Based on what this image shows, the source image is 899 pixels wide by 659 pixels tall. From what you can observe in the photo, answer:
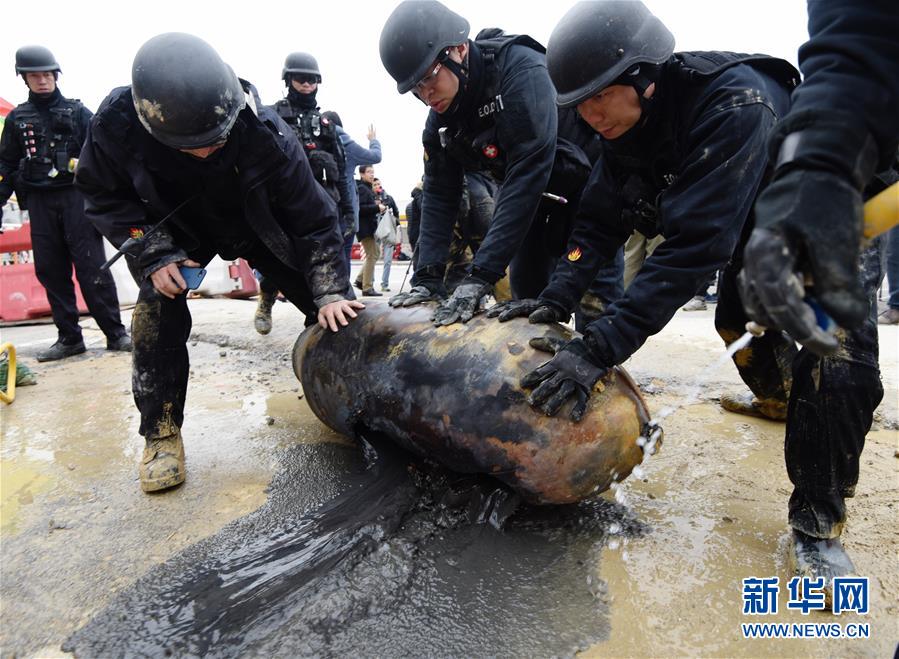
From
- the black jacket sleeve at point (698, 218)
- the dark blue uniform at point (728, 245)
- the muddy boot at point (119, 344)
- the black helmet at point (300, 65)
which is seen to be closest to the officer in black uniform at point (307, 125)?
the black helmet at point (300, 65)

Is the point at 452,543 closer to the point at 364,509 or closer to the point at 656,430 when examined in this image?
the point at 364,509

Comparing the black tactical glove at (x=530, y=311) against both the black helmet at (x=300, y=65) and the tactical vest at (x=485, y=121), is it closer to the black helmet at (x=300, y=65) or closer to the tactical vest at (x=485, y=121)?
Answer: the tactical vest at (x=485, y=121)

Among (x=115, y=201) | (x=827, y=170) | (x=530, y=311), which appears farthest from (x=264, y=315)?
(x=827, y=170)

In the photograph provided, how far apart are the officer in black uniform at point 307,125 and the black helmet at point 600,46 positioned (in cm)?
339

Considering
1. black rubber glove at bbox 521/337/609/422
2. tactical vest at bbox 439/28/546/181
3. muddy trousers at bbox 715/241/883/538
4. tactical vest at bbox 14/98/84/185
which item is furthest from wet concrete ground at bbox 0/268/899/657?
tactical vest at bbox 14/98/84/185

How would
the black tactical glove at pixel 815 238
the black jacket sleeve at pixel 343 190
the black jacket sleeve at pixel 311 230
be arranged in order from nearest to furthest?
the black tactical glove at pixel 815 238
the black jacket sleeve at pixel 311 230
the black jacket sleeve at pixel 343 190

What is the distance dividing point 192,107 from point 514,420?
5.31 ft

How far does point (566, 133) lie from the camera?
2.85 meters

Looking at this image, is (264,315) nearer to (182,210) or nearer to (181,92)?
(182,210)

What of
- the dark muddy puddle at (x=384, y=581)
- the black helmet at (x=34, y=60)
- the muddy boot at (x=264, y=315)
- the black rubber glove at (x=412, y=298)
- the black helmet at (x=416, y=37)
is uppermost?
the black helmet at (x=34, y=60)

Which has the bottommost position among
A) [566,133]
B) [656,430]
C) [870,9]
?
[656,430]

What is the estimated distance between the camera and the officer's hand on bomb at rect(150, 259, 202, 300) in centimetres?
232

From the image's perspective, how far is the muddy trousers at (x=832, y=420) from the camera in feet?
5.10

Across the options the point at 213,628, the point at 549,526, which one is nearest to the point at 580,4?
the point at 549,526
